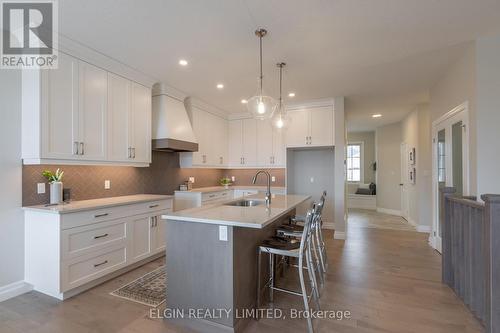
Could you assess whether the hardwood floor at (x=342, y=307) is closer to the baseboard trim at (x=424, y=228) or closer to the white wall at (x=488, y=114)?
the white wall at (x=488, y=114)

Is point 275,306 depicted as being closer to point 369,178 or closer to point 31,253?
point 31,253

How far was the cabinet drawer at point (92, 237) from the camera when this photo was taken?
2.42 meters

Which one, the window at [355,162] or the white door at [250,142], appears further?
the window at [355,162]

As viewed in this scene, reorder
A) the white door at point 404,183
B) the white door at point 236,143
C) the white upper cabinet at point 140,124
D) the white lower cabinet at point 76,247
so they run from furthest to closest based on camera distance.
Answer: the white door at point 404,183, the white door at point 236,143, the white upper cabinet at point 140,124, the white lower cabinet at point 76,247

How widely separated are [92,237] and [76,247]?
170 millimetres

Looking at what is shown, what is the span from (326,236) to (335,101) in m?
2.67

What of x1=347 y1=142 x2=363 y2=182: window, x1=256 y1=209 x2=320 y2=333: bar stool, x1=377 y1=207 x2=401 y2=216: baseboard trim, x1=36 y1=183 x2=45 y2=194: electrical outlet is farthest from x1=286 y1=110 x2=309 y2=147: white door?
x1=347 y1=142 x2=363 y2=182: window

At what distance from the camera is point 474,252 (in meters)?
2.24

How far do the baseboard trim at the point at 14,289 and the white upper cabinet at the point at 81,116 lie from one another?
1.28 metres

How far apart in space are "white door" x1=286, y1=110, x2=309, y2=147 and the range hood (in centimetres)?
217

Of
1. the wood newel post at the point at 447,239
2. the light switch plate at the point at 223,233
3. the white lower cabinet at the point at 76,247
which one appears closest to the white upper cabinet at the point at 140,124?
the white lower cabinet at the point at 76,247

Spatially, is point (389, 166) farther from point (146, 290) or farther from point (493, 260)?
point (146, 290)

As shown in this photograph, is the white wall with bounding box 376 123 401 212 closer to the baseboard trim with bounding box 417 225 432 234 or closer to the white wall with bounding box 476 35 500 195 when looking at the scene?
the baseboard trim with bounding box 417 225 432 234

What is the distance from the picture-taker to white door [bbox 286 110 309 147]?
197 inches
